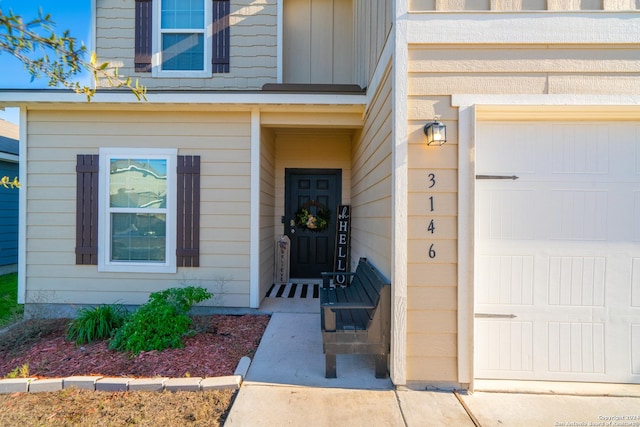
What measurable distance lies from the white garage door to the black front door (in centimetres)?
328

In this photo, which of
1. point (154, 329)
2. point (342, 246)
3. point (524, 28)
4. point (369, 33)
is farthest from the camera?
point (342, 246)

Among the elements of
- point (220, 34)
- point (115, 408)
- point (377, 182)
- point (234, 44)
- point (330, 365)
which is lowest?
point (115, 408)

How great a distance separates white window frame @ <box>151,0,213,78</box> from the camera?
4.46 meters

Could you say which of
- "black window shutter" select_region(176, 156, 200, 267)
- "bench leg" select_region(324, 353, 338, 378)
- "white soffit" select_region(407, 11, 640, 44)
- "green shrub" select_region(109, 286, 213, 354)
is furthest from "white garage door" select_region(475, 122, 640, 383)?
"black window shutter" select_region(176, 156, 200, 267)

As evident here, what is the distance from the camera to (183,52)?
4.55 metres

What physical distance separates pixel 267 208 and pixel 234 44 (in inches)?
92.3

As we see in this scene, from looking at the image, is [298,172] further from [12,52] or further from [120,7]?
[12,52]

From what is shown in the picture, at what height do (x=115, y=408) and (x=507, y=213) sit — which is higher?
(x=507, y=213)

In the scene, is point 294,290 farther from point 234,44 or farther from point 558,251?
point 234,44

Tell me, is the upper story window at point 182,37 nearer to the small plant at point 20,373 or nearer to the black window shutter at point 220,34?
the black window shutter at point 220,34

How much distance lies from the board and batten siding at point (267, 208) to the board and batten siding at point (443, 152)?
7.72 feet

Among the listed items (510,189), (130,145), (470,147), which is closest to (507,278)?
(510,189)

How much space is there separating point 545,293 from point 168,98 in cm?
421

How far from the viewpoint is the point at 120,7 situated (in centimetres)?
447
